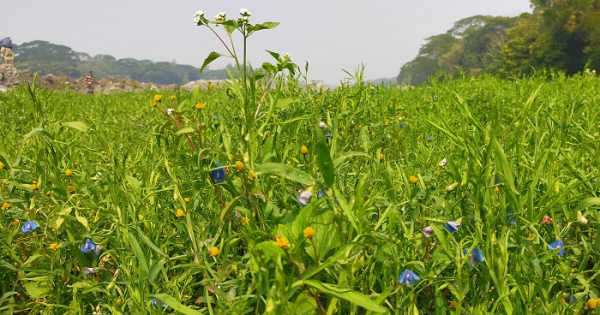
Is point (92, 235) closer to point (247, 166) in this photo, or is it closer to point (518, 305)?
point (247, 166)

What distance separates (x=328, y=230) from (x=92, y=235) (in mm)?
919

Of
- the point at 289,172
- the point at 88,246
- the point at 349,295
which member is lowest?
the point at 88,246

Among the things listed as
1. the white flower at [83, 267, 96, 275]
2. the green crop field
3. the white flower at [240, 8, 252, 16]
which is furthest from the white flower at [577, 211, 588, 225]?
the white flower at [83, 267, 96, 275]

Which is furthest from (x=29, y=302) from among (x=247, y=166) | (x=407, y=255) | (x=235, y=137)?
(x=407, y=255)

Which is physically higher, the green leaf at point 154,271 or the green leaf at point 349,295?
the green leaf at point 349,295

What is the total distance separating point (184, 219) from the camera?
1.52 m

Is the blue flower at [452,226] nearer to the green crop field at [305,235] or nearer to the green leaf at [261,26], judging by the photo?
the green crop field at [305,235]

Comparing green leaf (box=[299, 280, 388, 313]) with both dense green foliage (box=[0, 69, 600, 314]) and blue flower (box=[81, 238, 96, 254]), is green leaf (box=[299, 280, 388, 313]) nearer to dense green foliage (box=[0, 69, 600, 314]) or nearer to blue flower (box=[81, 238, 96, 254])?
dense green foliage (box=[0, 69, 600, 314])

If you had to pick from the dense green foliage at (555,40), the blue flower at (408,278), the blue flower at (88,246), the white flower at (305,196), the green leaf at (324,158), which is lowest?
the blue flower at (88,246)

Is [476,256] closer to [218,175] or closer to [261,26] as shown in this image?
[218,175]

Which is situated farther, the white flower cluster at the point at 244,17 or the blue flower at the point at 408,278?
the white flower cluster at the point at 244,17

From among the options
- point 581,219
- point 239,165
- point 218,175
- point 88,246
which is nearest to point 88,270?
point 88,246

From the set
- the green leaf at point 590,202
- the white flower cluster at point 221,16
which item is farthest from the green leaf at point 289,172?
the green leaf at point 590,202

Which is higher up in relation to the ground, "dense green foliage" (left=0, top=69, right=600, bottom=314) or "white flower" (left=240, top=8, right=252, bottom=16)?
"white flower" (left=240, top=8, right=252, bottom=16)
